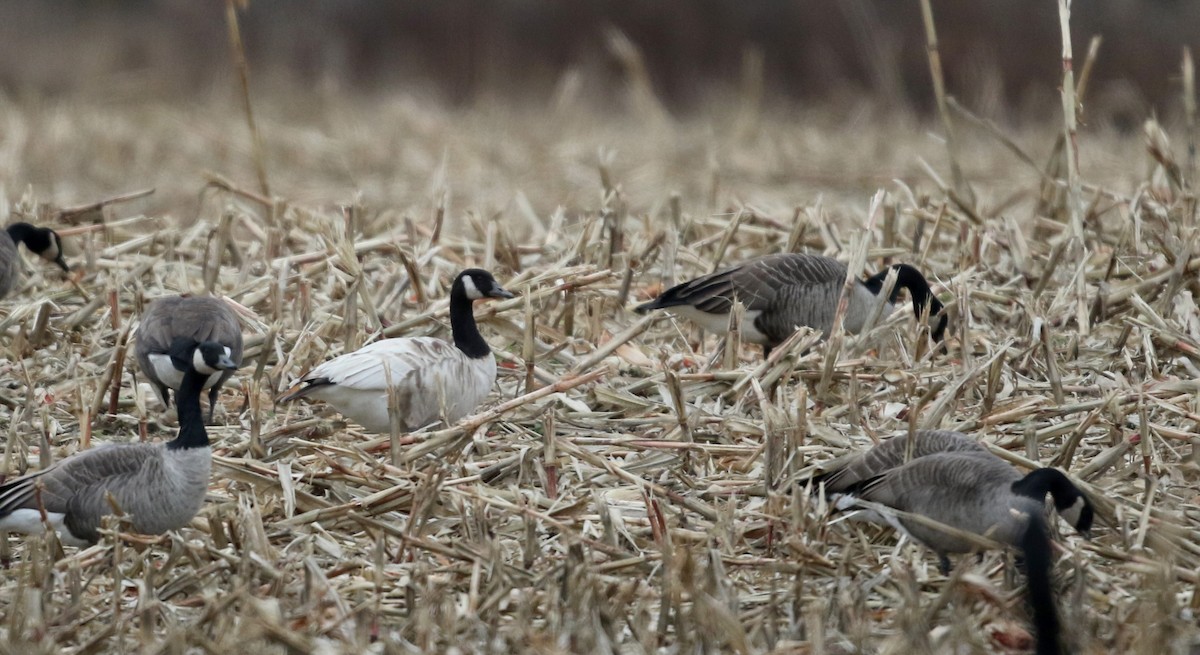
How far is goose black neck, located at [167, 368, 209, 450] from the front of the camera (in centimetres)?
553

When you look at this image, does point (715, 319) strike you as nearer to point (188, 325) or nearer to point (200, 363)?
point (188, 325)

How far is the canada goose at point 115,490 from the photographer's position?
5.38m

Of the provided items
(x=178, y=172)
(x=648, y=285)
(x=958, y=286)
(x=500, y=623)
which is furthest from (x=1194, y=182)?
(x=178, y=172)

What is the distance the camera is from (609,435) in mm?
6508

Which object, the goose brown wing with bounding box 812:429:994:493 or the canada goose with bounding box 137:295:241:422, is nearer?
the goose brown wing with bounding box 812:429:994:493

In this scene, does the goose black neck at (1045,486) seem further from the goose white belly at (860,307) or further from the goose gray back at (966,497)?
the goose white belly at (860,307)

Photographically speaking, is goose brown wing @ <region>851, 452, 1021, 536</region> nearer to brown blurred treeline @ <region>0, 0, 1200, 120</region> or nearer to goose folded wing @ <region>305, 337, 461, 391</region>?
goose folded wing @ <region>305, 337, 461, 391</region>

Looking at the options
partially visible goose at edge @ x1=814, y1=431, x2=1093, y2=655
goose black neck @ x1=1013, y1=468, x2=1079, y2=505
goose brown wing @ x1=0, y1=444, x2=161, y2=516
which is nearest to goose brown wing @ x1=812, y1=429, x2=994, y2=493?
partially visible goose at edge @ x1=814, y1=431, x2=1093, y2=655

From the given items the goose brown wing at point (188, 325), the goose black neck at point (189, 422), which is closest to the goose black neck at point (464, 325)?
the goose brown wing at point (188, 325)

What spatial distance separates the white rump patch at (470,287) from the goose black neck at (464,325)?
0.05 feet

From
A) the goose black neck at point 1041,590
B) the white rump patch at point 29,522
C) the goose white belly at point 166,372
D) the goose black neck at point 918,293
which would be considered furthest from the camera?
the goose black neck at point 918,293

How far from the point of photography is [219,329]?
6.89 meters

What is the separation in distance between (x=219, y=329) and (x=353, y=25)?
1768 cm

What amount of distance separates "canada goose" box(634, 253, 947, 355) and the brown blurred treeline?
1039 cm
